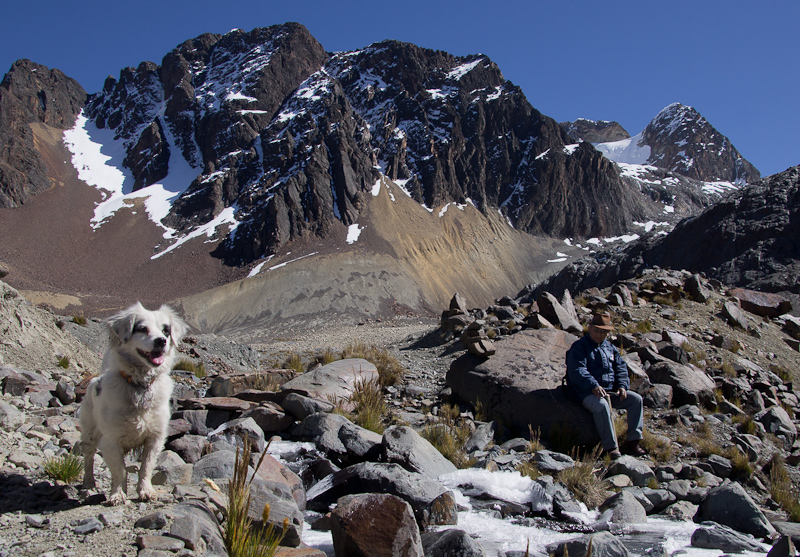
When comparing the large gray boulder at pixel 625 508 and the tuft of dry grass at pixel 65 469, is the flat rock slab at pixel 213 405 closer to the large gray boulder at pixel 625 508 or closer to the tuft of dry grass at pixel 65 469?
the tuft of dry grass at pixel 65 469

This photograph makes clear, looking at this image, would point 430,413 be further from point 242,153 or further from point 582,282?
point 242,153

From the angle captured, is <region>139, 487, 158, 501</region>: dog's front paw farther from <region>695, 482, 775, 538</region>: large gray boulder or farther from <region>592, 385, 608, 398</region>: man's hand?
<region>592, 385, 608, 398</region>: man's hand

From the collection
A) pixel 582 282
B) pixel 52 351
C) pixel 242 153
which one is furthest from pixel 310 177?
pixel 52 351

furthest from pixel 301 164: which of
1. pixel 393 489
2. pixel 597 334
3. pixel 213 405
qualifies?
pixel 393 489

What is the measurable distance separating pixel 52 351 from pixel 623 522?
9910 millimetres

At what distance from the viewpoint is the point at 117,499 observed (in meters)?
3.57

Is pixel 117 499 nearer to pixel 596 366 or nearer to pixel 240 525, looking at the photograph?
pixel 240 525

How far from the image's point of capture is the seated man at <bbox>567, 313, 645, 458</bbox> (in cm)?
632

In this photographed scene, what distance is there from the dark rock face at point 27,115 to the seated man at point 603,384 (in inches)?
3695

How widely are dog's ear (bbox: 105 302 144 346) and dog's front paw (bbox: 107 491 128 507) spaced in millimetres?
1157

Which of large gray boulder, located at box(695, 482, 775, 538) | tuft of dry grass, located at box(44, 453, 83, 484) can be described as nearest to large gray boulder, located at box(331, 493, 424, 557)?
tuft of dry grass, located at box(44, 453, 83, 484)

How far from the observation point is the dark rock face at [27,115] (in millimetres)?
76188

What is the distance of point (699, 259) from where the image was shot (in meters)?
31.5

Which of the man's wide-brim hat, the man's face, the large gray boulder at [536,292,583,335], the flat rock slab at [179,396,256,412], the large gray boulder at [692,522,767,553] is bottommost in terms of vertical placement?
the large gray boulder at [692,522,767,553]
